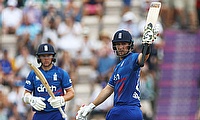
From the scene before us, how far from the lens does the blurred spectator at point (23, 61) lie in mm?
21156

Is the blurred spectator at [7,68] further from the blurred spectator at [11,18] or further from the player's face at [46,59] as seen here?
the player's face at [46,59]

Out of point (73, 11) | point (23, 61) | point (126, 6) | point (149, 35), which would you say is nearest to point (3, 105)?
point (23, 61)

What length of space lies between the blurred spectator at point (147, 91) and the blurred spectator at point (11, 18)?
4269 millimetres

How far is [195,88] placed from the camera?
2116 centimetres

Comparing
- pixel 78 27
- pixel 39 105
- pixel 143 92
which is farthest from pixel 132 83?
pixel 78 27

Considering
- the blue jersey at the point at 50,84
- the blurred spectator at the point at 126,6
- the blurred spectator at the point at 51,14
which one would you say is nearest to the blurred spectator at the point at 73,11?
the blurred spectator at the point at 51,14

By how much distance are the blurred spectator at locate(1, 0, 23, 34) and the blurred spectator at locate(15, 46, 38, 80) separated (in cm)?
139

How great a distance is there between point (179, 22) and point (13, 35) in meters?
4.61

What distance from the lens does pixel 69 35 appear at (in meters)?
21.9

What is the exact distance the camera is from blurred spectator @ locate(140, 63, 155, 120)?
20203mm

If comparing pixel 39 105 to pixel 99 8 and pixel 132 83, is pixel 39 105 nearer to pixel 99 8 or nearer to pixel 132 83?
pixel 132 83

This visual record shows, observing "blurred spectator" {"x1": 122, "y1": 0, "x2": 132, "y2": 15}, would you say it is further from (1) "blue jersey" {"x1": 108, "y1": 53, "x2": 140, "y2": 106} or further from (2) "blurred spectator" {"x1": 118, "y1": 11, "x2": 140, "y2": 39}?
(1) "blue jersey" {"x1": 108, "y1": 53, "x2": 140, "y2": 106}

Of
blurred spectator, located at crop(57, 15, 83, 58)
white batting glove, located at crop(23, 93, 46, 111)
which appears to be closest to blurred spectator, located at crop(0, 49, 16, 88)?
blurred spectator, located at crop(57, 15, 83, 58)

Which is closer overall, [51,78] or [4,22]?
[51,78]
